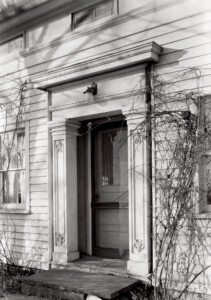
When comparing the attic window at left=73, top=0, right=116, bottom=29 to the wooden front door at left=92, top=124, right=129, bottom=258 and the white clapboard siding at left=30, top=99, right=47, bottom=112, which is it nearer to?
the white clapboard siding at left=30, top=99, right=47, bottom=112

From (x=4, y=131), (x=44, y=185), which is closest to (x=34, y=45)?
(x=4, y=131)

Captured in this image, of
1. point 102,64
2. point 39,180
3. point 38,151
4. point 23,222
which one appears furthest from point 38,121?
point 23,222

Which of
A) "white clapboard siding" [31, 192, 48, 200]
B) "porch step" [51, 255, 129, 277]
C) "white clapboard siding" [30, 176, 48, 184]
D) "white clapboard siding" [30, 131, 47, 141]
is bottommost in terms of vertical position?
"porch step" [51, 255, 129, 277]

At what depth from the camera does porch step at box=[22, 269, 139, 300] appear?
409 centimetres

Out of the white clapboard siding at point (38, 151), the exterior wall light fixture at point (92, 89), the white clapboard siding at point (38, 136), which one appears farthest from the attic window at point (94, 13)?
the white clapboard siding at point (38, 151)

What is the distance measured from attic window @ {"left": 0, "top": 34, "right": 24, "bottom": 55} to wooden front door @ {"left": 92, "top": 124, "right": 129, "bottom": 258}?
7.61 feet

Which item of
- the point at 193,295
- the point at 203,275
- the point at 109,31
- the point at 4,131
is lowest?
the point at 193,295

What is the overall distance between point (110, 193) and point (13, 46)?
3348 millimetres

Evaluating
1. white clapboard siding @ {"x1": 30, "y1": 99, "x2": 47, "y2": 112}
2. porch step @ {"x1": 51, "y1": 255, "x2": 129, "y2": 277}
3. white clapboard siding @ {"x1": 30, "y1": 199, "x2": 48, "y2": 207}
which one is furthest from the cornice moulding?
porch step @ {"x1": 51, "y1": 255, "x2": 129, "y2": 277}

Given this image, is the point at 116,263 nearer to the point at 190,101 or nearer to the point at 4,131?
the point at 190,101

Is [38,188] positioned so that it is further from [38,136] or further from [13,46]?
[13,46]

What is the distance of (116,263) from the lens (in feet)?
16.4

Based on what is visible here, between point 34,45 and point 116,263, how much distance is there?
12.5 feet

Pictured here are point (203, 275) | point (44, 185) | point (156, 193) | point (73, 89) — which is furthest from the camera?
point (44, 185)
